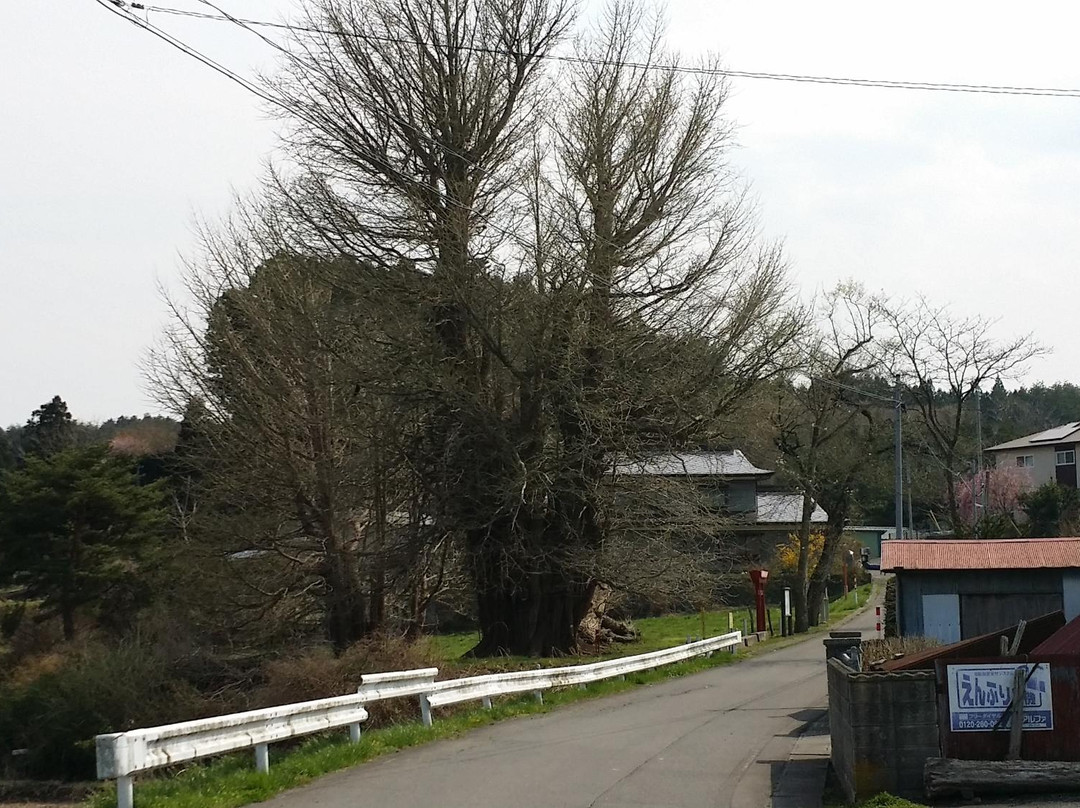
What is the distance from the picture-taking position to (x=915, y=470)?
5809 cm

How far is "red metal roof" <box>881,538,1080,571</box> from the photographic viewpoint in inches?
770

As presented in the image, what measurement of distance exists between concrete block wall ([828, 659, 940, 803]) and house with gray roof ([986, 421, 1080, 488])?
Result: 62492 millimetres

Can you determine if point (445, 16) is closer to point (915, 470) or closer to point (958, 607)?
point (958, 607)

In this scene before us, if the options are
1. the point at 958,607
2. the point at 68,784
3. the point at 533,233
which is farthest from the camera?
the point at 533,233

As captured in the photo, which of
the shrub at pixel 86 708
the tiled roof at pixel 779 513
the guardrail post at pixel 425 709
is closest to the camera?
the guardrail post at pixel 425 709

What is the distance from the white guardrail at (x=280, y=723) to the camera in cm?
969

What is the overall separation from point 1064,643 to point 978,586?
A: 25.0 ft

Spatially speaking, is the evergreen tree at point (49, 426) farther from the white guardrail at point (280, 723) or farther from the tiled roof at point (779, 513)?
the white guardrail at point (280, 723)

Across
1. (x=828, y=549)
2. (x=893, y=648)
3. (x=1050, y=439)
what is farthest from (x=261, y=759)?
(x=1050, y=439)

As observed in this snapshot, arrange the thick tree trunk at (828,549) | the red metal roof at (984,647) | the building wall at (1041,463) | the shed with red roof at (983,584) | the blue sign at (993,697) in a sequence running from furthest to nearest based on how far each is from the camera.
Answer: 1. the building wall at (1041,463)
2. the thick tree trunk at (828,549)
3. the shed with red roof at (983,584)
4. the red metal roof at (984,647)
5. the blue sign at (993,697)

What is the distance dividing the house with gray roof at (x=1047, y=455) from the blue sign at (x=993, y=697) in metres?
62.0

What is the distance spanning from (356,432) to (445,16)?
10.4 meters

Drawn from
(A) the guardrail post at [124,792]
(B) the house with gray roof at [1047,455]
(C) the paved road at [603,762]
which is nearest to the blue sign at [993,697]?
(C) the paved road at [603,762]

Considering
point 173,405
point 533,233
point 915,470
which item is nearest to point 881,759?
point 533,233
